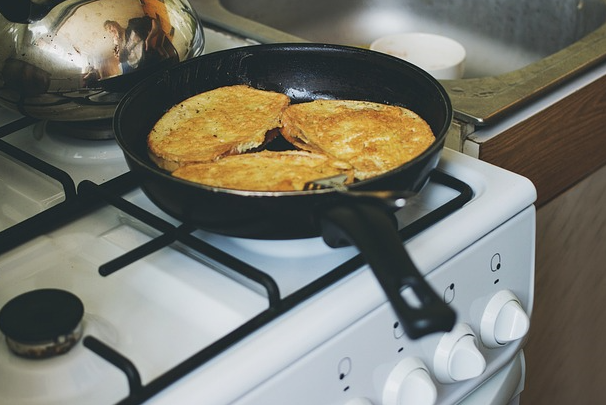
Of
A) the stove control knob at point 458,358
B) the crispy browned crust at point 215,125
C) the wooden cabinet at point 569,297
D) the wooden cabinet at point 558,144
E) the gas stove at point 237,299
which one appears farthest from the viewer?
the wooden cabinet at point 569,297

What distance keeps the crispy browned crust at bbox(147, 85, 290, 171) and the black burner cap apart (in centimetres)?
20

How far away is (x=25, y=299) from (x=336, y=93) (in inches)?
17.9

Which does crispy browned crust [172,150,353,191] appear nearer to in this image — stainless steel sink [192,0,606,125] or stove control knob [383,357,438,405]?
stove control knob [383,357,438,405]

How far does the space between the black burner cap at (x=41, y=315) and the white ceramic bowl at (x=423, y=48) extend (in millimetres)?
954

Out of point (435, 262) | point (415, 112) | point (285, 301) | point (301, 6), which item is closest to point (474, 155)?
point (415, 112)

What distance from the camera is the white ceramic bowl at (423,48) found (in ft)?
4.95

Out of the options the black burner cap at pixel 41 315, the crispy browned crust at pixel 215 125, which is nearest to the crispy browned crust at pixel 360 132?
the crispy browned crust at pixel 215 125

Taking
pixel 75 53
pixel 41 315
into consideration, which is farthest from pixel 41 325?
pixel 75 53

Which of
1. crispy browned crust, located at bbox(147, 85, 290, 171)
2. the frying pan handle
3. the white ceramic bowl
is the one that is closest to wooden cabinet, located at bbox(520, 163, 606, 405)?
the white ceramic bowl

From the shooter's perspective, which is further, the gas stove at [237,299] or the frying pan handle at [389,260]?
the gas stove at [237,299]

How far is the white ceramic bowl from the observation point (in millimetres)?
1508

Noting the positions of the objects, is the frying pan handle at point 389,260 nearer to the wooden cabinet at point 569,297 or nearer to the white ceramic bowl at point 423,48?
the wooden cabinet at point 569,297

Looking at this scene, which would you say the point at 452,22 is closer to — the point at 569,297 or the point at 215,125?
the point at 569,297

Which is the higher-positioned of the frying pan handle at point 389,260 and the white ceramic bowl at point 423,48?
the frying pan handle at point 389,260
